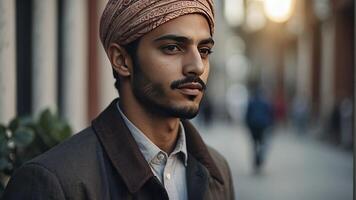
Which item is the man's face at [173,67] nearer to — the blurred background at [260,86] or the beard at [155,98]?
the beard at [155,98]

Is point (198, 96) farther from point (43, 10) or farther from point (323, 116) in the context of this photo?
point (323, 116)

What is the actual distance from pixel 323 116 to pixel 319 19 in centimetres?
415

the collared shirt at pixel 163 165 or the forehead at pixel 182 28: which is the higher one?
the forehead at pixel 182 28

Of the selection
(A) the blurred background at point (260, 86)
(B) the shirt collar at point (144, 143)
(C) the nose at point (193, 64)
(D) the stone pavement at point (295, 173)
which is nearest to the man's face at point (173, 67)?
(C) the nose at point (193, 64)

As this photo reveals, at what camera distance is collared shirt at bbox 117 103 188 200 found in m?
2.25

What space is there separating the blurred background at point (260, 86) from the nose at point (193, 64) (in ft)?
3.06

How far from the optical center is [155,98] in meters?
2.17

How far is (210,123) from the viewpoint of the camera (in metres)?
32.0

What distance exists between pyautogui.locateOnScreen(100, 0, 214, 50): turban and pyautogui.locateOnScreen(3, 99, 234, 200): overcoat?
27 cm

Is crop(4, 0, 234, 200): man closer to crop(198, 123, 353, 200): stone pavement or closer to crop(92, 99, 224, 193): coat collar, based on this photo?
crop(92, 99, 224, 193): coat collar

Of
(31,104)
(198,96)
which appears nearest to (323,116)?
(31,104)

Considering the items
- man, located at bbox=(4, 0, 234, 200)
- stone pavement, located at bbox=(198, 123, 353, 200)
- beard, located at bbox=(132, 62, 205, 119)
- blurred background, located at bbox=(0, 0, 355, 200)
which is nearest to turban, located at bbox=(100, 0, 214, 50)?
man, located at bbox=(4, 0, 234, 200)

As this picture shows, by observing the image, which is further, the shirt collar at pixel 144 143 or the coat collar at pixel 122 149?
the shirt collar at pixel 144 143

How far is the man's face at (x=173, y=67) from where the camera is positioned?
84.4 inches
